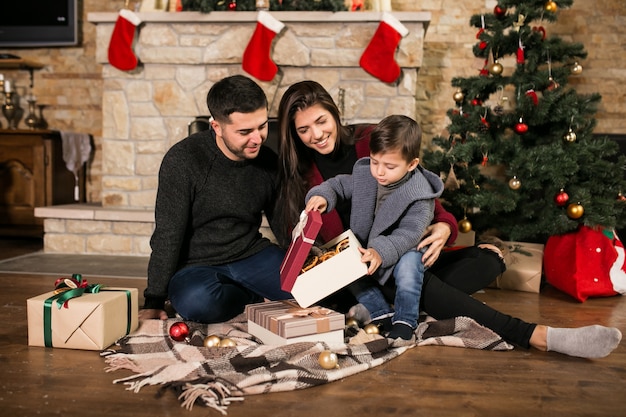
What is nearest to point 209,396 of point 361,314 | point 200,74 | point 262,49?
point 361,314

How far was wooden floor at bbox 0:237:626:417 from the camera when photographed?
134 cm

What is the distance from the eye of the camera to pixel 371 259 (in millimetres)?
1785

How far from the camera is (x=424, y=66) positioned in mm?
4070

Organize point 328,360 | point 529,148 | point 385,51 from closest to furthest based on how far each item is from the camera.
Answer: point 328,360, point 529,148, point 385,51

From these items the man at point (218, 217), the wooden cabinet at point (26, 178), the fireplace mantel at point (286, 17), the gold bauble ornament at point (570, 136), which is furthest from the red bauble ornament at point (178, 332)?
the wooden cabinet at point (26, 178)

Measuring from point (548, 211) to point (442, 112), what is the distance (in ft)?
4.73

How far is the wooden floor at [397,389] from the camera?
4.39 ft

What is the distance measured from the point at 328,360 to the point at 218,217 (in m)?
0.77

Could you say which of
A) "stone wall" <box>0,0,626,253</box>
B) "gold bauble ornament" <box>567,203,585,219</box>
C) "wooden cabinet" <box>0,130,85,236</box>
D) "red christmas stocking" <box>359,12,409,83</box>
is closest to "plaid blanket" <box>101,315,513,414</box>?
"gold bauble ornament" <box>567,203,585,219</box>

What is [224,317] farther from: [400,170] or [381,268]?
[400,170]

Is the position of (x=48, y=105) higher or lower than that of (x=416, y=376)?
higher

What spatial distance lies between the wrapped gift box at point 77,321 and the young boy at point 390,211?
0.71 meters

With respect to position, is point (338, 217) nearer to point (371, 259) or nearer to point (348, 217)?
point (348, 217)

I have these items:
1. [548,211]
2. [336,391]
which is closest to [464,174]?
[548,211]
